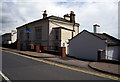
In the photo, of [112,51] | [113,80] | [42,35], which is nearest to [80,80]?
[113,80]

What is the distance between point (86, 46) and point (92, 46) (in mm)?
1002

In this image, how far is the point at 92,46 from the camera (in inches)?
634

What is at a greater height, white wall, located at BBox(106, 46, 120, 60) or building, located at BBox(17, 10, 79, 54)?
building, located at BBox(17, 10, 79, 54)

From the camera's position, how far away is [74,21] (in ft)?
99.7

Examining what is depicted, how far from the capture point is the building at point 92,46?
15104 millimetres

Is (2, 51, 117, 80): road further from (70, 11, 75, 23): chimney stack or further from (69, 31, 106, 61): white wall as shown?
(70, 11, 75, 23): chimney stack

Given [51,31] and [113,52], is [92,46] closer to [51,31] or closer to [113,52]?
[113,52]

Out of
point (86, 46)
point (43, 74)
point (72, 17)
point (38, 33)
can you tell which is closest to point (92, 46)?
point (86, 46)

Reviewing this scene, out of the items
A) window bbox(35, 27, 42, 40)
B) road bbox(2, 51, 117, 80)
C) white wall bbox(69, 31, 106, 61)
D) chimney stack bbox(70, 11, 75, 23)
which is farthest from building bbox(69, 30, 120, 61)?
chimney stack bbox(70, 11, 75, 23)

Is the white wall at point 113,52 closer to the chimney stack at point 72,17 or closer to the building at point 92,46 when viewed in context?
the building at point 92,46

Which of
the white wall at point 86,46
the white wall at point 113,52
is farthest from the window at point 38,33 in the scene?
the white wall at point 113,52

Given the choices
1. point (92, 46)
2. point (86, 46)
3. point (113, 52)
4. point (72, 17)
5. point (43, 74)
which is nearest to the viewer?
point (43, 74)

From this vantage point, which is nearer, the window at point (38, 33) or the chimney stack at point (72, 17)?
the window at point (38, 33)

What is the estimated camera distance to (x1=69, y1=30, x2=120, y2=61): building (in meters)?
15.1
